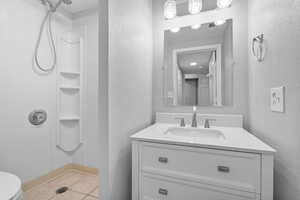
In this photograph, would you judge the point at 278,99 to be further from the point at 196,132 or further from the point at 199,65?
the point at 199,65

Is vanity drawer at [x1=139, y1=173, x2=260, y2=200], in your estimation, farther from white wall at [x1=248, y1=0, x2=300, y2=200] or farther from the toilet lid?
the toilet lid

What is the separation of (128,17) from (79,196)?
181 cm

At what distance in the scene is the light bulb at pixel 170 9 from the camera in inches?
53.8

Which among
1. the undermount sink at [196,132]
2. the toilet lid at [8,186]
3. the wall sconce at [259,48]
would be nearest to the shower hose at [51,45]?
the toilet lid at [8,186]

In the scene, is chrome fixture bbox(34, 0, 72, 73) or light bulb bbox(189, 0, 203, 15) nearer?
light bulb bbox(189, 0, 203, 15)

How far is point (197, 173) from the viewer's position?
79cm

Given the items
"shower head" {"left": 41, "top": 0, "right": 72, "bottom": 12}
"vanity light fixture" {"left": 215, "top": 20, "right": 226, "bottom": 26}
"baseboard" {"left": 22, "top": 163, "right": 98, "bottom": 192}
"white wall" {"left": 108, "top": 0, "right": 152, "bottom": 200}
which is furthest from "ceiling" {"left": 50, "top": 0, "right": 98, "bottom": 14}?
"baseboard" {"left": 22, "top": 163, "right": 98, "bottom": 192}

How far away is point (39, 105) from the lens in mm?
1566

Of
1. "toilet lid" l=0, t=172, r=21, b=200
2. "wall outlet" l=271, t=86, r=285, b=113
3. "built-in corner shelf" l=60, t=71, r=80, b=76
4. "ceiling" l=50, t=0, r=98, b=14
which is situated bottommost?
"toilet lid" l=0, t=172, r=21, b=200

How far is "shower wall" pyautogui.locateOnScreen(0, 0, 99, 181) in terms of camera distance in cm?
129

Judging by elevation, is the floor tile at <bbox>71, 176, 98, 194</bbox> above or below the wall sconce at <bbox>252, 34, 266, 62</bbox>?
below

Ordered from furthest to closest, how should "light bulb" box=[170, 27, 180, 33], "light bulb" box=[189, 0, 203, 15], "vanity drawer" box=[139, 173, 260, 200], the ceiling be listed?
the ceiling < "light bulb" box=[170, 27, 180, 33] < "light bulb" box=[189, 0, 203, 15] < "vanity drawer" box=[139, 173, 260, 200]

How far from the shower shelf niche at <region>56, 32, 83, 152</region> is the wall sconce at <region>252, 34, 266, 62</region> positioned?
76.4 inches

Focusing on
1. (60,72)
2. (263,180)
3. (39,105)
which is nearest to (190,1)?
(263,180)
